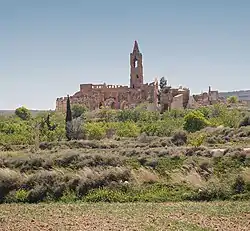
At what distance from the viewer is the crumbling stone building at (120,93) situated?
9626 cm

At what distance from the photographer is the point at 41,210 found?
13.0 meters

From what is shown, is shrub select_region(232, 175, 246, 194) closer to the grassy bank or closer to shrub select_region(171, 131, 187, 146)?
the grassy bank

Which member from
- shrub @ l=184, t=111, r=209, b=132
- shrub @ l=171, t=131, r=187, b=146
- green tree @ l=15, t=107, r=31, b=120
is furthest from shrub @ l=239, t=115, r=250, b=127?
green tree @ l=15, t=107, r=31, b=120

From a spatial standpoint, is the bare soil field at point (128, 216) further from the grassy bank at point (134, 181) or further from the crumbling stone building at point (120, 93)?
the crumbling stone building at point (120, 93)

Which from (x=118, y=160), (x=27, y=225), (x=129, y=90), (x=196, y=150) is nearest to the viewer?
(x=27, y=225)

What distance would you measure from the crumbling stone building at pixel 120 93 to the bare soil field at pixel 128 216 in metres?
78.4

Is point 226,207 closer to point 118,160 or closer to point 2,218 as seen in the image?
point 2,218

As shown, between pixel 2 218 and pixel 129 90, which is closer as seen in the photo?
pixel 2 218

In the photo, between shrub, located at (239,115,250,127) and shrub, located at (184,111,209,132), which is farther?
shrub, located at (239,115,250,127)

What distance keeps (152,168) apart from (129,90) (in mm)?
80809

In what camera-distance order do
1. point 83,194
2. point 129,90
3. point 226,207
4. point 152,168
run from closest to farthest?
point 226,207 < point 83,194 < point 152,168 < point 129,90

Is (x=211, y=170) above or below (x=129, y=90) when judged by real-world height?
below

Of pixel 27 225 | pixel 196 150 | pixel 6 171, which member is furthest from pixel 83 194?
pixel 196 150

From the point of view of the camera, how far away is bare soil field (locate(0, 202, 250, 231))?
1043cm
